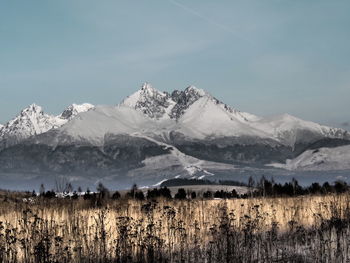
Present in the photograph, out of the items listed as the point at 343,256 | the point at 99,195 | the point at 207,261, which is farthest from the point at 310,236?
the point at 99,195

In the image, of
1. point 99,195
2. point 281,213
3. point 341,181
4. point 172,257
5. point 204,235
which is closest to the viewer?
point 172,257

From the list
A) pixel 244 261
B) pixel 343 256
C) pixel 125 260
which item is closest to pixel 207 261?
pixel 244 261

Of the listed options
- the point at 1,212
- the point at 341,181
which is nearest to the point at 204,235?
the point at 1,212

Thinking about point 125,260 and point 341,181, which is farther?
point 341,181

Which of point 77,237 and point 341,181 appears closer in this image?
point 77,237

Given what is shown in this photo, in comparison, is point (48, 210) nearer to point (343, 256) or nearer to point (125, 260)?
point (125, 260)

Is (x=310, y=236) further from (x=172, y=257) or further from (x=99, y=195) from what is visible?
(x=99, y=195)

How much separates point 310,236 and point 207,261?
4450 millimetres

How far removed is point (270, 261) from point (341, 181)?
20.5 metres

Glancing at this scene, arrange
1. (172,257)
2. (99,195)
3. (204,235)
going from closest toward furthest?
(172,257)
(204,235)
(99,195)

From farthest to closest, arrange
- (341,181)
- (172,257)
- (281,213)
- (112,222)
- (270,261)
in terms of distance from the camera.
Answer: (341,181)
(281,213)
(112,222)
(172,257)
(270,261)

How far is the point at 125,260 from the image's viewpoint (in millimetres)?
15008

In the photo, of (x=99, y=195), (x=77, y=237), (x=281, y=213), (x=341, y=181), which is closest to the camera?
(x=77, y=237)

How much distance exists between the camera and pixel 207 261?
15.0 meters
